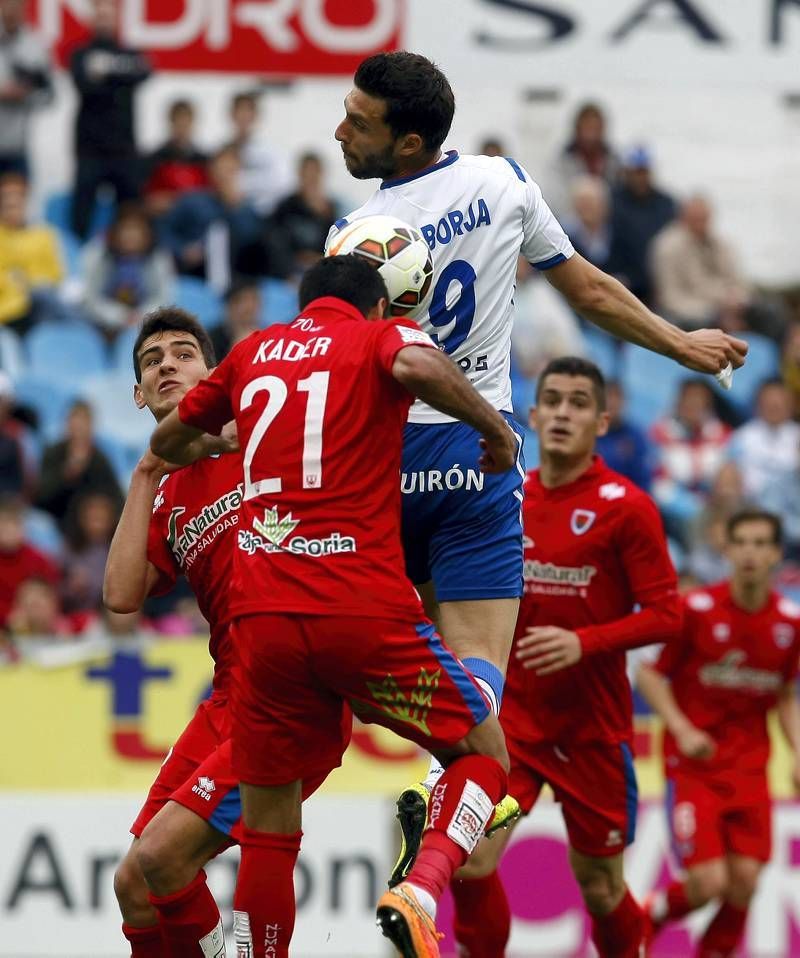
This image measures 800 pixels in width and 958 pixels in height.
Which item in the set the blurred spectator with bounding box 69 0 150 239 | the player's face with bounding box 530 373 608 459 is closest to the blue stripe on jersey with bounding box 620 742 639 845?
the player's face with bounding box 530 373 608 459

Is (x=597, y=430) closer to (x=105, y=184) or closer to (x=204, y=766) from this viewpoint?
(x=204, y=766)

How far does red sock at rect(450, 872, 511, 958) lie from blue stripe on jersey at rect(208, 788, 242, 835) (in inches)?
66.5

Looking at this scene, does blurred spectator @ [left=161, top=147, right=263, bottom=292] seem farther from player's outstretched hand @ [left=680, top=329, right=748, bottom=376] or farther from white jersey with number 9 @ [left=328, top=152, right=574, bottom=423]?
white jersey with number 9 @ [left=328, top=152, right=574, bottom=423]

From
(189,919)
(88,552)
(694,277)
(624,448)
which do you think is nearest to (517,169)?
(189,919)

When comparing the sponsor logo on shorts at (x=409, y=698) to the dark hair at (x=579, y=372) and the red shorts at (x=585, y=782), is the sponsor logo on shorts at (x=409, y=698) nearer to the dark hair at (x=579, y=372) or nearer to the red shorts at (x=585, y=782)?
the red shorts at (x=585, y=782)

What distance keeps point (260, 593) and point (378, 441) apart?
1.94ft

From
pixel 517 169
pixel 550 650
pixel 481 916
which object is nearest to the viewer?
pixel 517 169

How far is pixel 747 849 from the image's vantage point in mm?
10750

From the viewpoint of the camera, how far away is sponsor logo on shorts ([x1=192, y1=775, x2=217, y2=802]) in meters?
6.98

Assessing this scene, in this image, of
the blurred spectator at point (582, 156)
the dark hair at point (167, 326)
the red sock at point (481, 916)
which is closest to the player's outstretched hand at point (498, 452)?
the dark hair at point (167, 326)

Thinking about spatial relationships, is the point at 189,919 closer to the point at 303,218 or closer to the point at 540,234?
the point at 540,234

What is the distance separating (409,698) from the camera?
6.16 meters

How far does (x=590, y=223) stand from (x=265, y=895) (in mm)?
11201

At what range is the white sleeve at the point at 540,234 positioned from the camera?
7.06m
